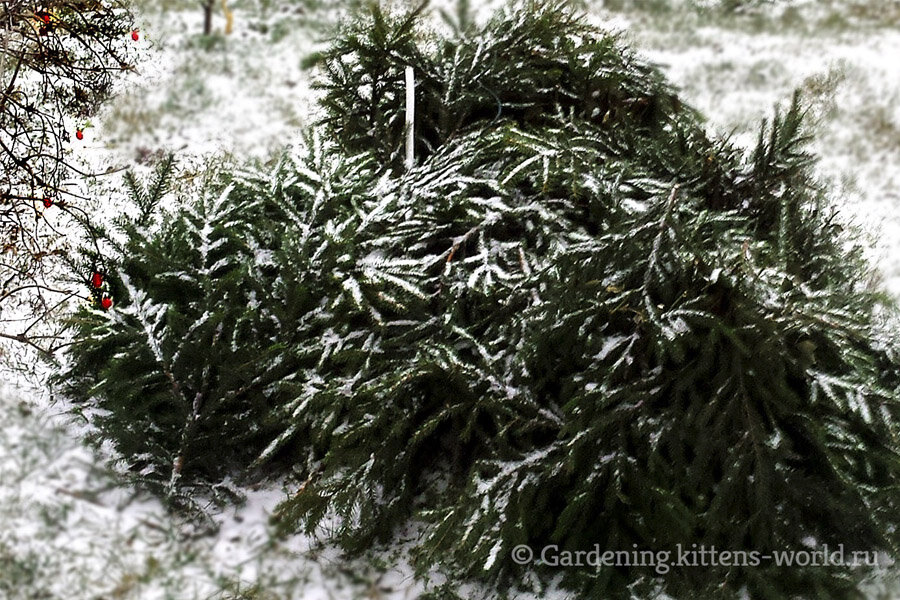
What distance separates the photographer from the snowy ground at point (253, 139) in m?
2.94

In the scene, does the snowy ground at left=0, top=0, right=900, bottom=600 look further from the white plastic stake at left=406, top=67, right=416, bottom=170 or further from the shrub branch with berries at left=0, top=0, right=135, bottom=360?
the white plastic stake at left=406, top=67, right=416, bottom=170

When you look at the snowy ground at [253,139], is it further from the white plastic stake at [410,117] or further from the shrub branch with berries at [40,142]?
the white plastic stake at [410,117]

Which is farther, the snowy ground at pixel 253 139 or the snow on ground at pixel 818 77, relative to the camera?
the snow on ground at pixel 818 77

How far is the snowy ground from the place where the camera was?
2.94 m

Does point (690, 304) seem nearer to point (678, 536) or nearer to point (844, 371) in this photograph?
point (844, 371)

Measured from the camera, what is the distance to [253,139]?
7.63 meters

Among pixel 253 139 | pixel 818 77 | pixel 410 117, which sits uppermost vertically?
pixel 253 139

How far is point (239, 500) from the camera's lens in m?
3.32

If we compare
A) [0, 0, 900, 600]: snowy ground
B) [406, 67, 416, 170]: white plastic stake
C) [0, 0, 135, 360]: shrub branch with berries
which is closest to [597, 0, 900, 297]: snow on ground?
[0, 0, 900, 600]: snowy ground

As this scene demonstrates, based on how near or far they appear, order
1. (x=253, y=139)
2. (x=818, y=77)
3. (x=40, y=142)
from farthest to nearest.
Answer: (x=818, y=77) → (x=253, y=139) → (x=40, y=142)

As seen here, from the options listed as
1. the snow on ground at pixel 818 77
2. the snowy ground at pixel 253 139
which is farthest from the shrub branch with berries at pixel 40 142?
the snow on ground at pixel 818 77

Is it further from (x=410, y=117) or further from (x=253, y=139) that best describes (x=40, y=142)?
(x=253, y=139)

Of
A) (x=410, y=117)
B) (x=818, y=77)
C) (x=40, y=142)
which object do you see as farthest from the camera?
(x=818, y=77)

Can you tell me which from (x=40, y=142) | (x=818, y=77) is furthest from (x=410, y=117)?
(x=818, y=77)
